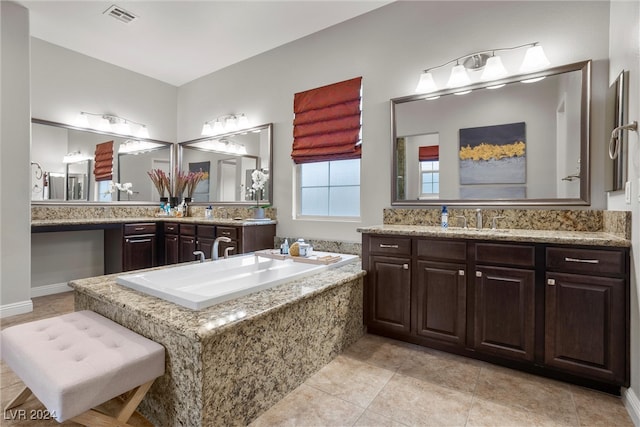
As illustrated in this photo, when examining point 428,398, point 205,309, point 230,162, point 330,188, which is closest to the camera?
point 205,309

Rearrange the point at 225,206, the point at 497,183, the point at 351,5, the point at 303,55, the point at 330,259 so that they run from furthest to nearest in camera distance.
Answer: the point at 225,206
the point at 303,55
the point at 351,5
the point at 330,259
the point at 497,183

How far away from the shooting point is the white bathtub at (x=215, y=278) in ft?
5.55

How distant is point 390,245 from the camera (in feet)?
8.17

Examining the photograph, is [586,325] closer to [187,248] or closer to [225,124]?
[187,248]

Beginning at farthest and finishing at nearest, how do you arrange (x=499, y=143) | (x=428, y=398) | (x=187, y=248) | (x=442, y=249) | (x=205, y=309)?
(x=187, y=248) → (x=499, y=143) → (x=442, y=249) → (x=428, y=398) → (x=205, y=309)

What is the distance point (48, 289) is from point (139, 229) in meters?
1.19

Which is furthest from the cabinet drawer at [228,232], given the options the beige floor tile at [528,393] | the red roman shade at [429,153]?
the beige floor tile at [528,393]

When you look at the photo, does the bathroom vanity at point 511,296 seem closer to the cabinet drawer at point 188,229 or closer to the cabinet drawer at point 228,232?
the cabinet drawer at point 228,232

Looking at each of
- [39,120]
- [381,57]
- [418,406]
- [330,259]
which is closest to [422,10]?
[381,57]

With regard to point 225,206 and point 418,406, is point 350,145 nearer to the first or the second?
point 225,206

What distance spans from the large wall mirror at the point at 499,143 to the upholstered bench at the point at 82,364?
7.46 ft

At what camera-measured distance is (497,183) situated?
8.23ft

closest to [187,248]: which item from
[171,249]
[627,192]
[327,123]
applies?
[171,249]

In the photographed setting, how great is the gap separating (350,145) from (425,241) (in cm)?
130
